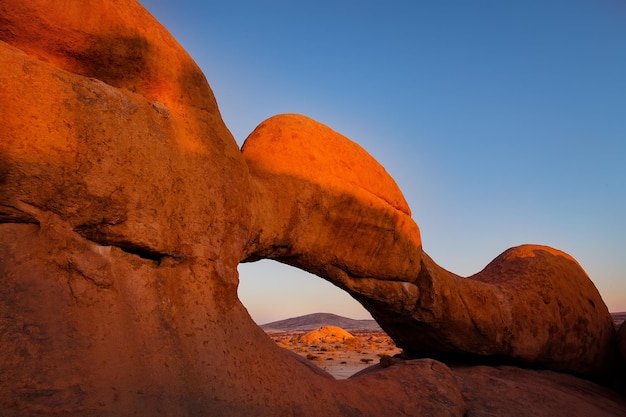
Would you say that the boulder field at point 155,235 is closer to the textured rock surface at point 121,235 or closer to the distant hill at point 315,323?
the textured rock surface at point 121,235

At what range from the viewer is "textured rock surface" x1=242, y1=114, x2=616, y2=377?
16.3 ft

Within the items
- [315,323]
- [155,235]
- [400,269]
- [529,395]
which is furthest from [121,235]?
[315,323]

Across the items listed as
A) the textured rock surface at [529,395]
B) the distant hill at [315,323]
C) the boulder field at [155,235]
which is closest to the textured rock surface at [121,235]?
the boulder field at [155,235]

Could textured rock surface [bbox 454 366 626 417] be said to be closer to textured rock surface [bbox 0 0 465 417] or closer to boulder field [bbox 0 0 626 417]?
boulder field [bbox 0 0 626 417]

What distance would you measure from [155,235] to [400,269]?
3703 mm

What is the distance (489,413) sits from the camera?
4.98 metres

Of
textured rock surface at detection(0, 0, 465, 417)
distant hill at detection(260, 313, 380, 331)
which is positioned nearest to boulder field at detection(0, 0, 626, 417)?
textured rock surface at detection(0, 0, 465, 417)

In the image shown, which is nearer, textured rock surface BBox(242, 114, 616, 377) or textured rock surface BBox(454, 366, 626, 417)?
textured rock surface BBox(242, 114, 616, 377)

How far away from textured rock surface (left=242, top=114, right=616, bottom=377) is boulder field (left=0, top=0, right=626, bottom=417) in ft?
0.11

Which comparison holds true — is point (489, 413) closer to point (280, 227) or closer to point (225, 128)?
point (280, 227)

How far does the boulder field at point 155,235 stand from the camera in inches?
102

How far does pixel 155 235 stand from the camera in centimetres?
319

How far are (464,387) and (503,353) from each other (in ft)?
5.64

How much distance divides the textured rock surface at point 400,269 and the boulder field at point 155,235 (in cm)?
4
